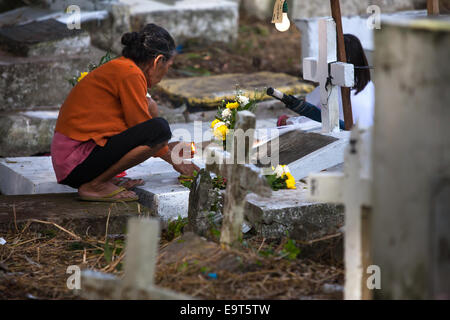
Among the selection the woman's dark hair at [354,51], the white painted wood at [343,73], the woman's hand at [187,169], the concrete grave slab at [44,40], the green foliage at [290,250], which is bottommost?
the green foliage at [290,250]

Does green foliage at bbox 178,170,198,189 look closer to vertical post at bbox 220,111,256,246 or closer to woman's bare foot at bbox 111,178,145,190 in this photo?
woman's bare foot at bbox 111,178,145,190

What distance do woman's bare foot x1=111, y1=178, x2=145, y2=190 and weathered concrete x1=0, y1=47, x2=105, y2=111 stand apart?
93.7 inches

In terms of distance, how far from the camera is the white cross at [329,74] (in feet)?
15.0

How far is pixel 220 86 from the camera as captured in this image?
7.64 m

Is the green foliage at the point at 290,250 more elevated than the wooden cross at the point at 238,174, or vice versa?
the wooden cross at the point at 238,174

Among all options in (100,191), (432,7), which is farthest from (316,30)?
(100,191)

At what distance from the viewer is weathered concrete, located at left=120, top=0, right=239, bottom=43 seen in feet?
28.2

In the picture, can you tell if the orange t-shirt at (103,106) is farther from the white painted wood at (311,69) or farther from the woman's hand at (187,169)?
the white painted wood at (311,69)

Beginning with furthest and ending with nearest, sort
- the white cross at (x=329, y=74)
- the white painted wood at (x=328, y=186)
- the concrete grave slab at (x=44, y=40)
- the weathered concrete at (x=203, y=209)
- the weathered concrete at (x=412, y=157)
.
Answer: the concrete grave slab at (x=44, y=40) → the white cross at (x=329, y=74) → the weathered concrete at (x=203, y=209) → the white painted wood at (x=328, y=186) → the weathered concrete at (x=412, y=157)

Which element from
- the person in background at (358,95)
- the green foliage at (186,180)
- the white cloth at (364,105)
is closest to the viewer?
the green foliage at (186,180)

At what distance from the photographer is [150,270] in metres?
2.40

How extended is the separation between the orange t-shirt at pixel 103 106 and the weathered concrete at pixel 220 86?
2833 millimetres

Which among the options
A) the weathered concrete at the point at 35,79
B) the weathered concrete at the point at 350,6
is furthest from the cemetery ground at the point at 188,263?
the weathered concrete at the point at 350,6

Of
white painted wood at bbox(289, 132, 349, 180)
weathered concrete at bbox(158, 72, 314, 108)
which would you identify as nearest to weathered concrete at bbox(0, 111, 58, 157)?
weathered concrete at bbox(158, 72, 314, 108)
